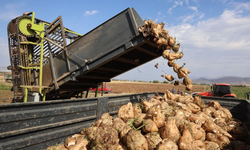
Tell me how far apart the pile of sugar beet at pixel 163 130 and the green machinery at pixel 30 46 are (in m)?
2.83

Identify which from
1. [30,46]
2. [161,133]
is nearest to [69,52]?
[30,46]

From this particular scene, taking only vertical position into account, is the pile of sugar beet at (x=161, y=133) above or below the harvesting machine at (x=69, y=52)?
below

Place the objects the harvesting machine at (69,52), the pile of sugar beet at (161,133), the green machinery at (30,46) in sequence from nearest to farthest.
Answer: the pile of sugar beet at (161,133) < the harvesting machine at (69,52) < the green machinery at (30,46)

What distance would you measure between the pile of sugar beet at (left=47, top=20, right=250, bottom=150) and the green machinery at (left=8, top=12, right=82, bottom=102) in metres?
2.83

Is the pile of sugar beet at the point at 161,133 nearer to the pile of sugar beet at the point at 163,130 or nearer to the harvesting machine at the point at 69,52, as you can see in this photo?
the pile of sugar beet at the point at 163,130

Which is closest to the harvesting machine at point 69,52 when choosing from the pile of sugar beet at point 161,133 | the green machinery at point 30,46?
the green machinery at point 30,46

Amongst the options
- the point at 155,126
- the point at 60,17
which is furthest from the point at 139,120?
the point at 60,17

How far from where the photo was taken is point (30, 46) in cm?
567

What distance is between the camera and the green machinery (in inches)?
204

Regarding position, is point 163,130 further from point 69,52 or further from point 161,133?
point 69,52

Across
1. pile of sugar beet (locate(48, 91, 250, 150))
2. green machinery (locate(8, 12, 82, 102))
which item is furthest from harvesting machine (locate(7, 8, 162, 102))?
pile of sugar beet (locate(48, 91, 250, 150))

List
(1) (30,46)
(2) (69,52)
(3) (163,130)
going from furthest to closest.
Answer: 1. (1) (30,46)
2. (2) (69,52)
3. (3) (163,130)

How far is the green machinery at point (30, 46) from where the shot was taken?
17.0ft

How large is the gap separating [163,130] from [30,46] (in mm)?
5173
